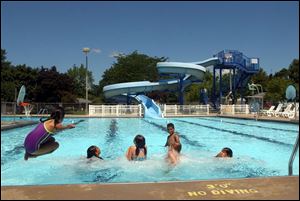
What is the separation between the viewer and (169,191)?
383 cm

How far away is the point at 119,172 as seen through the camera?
690 cm

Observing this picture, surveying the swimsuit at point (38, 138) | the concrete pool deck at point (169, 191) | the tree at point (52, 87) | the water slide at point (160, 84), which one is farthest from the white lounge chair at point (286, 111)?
the tree at point (52, 87)

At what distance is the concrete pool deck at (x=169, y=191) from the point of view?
3.62m

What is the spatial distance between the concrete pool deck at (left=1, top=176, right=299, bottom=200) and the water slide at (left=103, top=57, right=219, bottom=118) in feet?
71.2

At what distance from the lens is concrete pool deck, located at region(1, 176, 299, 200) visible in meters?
3.62

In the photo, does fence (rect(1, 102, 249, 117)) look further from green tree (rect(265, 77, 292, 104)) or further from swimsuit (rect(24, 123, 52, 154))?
swimsuit (rect(24, 123, 52, 154))

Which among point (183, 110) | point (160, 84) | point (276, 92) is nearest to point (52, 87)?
point (160, 84)

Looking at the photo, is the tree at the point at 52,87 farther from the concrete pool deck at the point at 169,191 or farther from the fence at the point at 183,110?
the concrete pool deck at the point at 169,191

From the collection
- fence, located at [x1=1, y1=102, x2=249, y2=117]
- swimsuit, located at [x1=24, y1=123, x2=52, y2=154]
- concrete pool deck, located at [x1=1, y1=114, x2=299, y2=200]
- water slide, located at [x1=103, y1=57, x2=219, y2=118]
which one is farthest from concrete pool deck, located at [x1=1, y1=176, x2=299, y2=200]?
fence, located at [x1=1, y1=102, x2=249, y2=117]

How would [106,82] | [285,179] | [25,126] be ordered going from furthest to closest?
[106,82], [25,126], [285,179]

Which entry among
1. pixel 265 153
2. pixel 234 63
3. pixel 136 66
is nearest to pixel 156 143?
pixel 265 153

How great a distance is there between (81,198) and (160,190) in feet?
2.73

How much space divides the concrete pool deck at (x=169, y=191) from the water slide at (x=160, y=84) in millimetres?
21689

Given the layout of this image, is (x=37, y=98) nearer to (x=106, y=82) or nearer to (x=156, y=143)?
(x=106, y=82)
